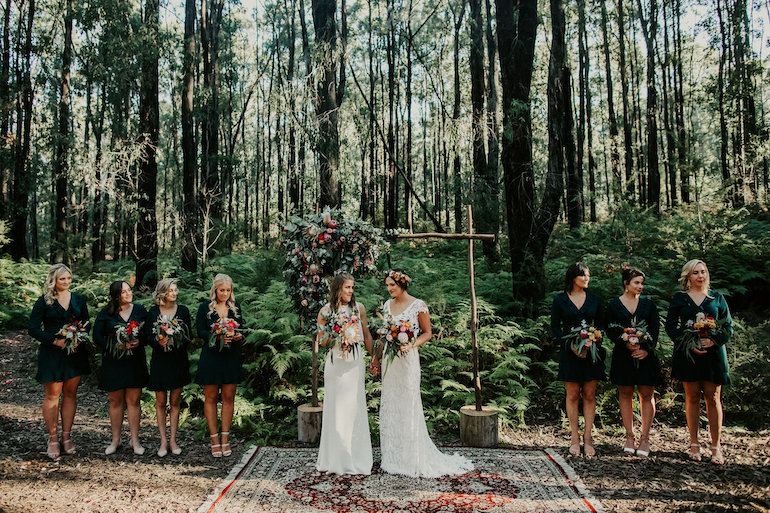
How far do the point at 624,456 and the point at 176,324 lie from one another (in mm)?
5097

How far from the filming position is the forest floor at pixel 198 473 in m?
4.28

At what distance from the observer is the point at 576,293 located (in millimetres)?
5488

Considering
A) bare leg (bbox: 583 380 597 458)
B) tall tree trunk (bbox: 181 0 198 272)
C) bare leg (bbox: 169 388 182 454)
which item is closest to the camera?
bare leg (bbox: 583 380 597 458)

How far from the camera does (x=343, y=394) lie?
5.06 metres

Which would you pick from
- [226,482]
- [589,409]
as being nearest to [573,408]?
[589,409]

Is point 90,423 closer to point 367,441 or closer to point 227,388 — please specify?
point 227,388

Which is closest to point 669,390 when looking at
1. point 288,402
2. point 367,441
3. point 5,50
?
point 367,441

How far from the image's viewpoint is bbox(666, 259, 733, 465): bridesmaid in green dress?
16.7ft

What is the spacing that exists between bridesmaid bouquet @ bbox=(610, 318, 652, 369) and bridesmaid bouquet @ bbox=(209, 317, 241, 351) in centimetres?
410

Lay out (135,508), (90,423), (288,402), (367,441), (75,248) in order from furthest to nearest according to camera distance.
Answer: (75,248) → (288,402) → (90,423) → (367,441) → (135,508)

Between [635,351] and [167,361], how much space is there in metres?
5.01

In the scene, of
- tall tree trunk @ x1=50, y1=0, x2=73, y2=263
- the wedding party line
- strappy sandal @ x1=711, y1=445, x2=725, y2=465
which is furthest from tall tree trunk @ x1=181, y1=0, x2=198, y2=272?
strappy sandal @ x1=711, y1=445, x2=725, y2=465

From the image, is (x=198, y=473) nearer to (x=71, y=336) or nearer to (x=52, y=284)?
(x=71, y=336)

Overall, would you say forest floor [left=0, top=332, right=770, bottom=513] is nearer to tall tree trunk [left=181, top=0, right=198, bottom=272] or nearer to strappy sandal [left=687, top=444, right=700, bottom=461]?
strappy sandal [left=687, top=444, right=700, bottom=461]
